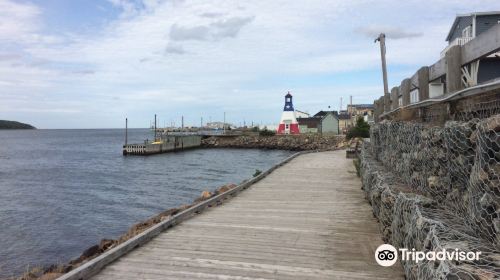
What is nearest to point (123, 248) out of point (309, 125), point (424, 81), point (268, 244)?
point (268, 244)

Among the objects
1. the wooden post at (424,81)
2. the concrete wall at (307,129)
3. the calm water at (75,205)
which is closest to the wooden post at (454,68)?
the wooden post at (424,81)

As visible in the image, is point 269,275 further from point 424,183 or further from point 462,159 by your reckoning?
point 462,159

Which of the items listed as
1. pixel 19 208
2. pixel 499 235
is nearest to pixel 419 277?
pixel 499 235

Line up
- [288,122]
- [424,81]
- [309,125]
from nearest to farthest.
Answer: [424,81] → [288,122] → [309,125]

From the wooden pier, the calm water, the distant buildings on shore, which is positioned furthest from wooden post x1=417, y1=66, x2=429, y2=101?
the distant buildings on shore

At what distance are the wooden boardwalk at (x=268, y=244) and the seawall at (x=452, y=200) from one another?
76cm

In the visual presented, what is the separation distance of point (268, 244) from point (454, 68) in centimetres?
348

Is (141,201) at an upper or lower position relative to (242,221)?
lower

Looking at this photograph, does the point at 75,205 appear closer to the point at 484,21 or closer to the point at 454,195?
the point at 454,195

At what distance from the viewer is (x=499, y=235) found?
282cm

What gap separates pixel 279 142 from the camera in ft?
230

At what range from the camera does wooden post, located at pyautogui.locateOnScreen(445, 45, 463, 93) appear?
4102 millimetres

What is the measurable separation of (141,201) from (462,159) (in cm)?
1989

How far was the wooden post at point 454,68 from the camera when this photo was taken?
4102 mm
